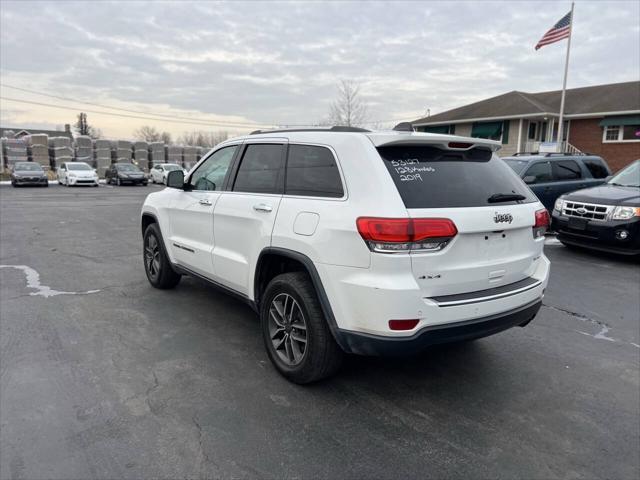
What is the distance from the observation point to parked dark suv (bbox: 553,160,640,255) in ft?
24.7

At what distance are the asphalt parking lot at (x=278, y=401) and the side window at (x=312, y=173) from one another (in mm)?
1457

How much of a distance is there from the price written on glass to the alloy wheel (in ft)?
3.86

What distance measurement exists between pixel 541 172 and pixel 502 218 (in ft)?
28.1

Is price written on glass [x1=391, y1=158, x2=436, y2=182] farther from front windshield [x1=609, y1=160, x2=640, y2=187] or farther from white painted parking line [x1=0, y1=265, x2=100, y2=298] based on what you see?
front windshield [x1=609, y1=160, x2=640, y2=187]

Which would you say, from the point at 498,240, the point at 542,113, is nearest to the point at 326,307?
the point at 498,240

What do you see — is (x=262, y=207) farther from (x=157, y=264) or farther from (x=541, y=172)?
(x=541, y=172)

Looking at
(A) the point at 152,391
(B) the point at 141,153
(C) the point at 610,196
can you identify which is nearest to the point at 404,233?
(A) the point at 152,391

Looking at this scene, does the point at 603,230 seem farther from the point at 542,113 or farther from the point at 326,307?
the point at 542,113

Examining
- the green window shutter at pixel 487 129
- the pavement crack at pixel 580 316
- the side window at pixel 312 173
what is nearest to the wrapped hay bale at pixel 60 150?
the green window shutter at pixel 487 129

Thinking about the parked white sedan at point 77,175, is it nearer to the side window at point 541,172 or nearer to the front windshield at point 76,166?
the front windshield at point 76,166

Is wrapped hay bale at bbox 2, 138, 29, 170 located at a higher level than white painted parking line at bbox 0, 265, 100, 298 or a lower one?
higher

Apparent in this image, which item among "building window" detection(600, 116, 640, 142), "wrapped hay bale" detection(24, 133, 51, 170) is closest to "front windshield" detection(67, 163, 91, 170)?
"wrapped hay bale" detection(24, 133, 51, 170)

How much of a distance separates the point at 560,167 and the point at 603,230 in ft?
12.2

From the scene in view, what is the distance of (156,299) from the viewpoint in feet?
18.0
